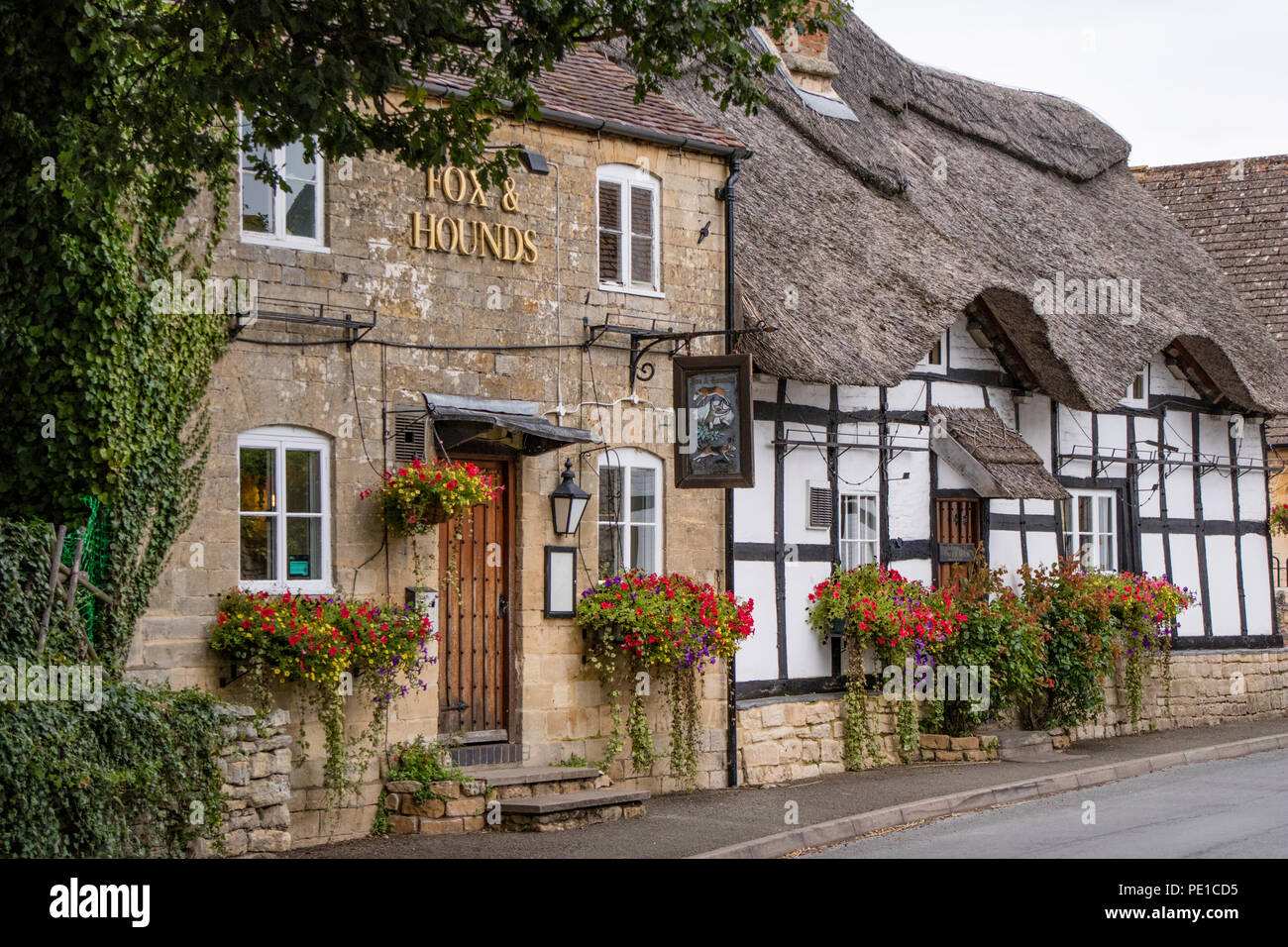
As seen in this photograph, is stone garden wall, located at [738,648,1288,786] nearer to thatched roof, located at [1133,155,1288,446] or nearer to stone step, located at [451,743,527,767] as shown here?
stone step, located at [451,743,527,767]

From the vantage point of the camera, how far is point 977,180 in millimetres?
20562

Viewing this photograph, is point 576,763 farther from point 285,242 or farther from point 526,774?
point 285,242

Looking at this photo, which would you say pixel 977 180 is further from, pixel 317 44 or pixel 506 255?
pixel 317 44

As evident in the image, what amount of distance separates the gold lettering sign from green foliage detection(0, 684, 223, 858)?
4.06m

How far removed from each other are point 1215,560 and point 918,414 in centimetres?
622

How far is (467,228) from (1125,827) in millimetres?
6613

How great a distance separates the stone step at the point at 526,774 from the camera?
1211 cm

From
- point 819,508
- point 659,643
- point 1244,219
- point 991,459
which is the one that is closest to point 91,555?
point 659,643

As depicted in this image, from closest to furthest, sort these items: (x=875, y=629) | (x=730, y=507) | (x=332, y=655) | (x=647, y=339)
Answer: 1. (x=332, y=655)
2. (x=647, y=339)
3. (x=730, y=507)
4. (x=875, y=629)

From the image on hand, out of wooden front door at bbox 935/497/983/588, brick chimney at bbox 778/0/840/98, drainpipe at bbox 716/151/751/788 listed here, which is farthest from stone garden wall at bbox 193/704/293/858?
brick chimney at bbox 778/0/840/98

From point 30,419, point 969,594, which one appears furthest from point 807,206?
point 30,419

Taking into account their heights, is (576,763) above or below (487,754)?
below

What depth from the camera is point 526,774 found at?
40.5ft

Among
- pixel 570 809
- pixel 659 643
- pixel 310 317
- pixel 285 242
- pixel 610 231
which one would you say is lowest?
pixel 570 809
